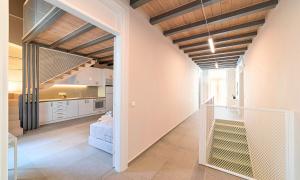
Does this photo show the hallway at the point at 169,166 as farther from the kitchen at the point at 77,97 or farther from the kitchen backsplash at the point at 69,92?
the kitchen backsplash at the point at 69,92

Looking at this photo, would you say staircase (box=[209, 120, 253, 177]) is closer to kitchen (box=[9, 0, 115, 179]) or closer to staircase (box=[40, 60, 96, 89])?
kitchen (box=[9, 0, 115, 179])

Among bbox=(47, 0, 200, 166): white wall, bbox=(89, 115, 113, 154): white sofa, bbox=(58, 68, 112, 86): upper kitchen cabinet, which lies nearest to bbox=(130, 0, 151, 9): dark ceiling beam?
bbox=(47, 0, 200, 166): white wall

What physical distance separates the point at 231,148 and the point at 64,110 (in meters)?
6.40

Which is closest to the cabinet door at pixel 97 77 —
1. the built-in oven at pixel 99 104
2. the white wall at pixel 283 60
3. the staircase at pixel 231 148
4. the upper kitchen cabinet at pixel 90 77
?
the upper kitchen cabinet at pixel 90 77

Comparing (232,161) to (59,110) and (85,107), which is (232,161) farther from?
(59,110)

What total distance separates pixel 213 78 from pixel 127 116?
490 inches

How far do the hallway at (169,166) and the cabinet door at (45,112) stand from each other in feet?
14.1

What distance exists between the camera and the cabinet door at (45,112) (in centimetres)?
506

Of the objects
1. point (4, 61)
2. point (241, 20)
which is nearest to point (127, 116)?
point (4, 61)

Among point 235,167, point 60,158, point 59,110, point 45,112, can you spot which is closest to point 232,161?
point 235,167

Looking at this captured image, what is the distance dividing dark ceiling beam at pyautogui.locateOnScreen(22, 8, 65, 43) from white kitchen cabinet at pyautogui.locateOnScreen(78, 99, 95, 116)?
3116 mm

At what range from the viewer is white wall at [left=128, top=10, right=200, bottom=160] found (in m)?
Answer: 2.75

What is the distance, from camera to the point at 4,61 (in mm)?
1100

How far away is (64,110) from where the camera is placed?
5.83 m
